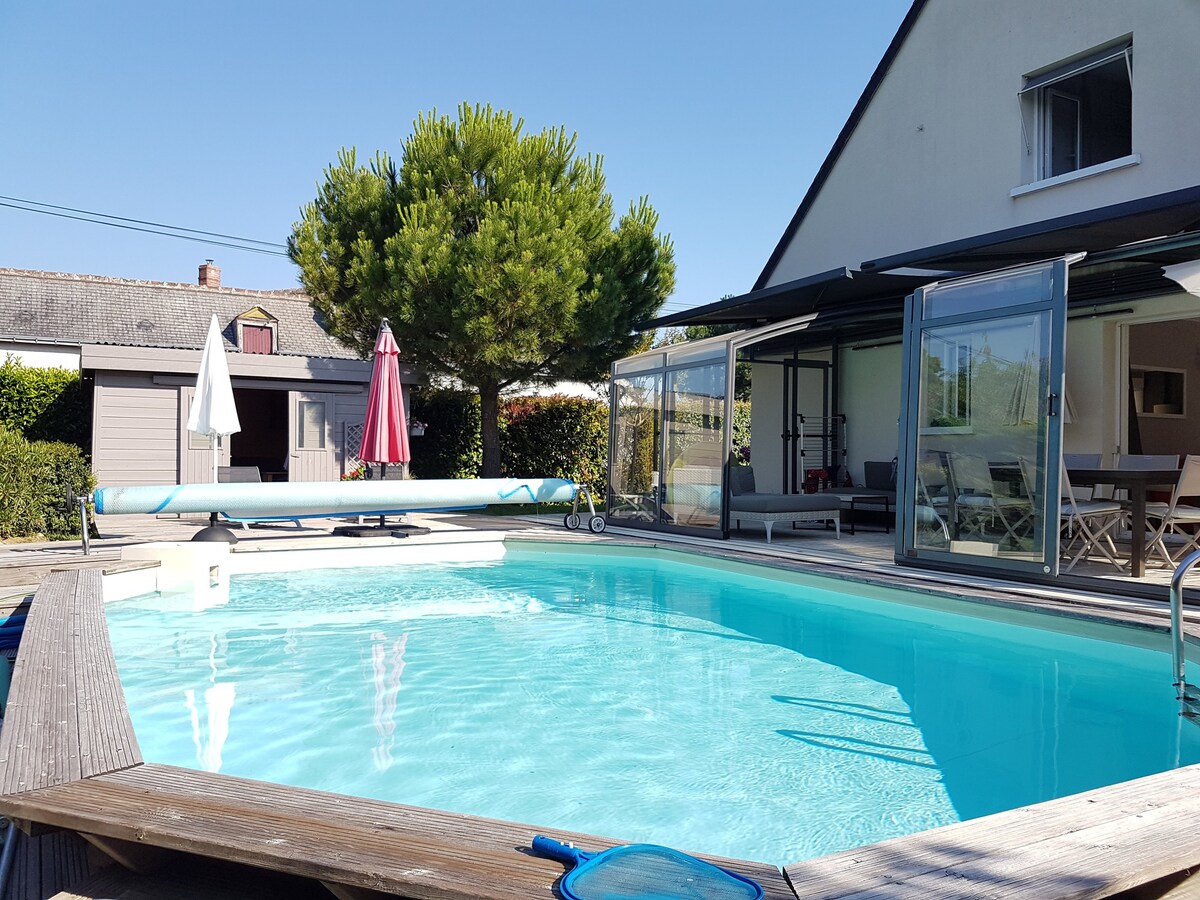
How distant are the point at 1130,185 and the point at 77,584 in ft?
34.5

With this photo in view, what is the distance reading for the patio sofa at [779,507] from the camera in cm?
1053

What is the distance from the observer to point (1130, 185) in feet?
30.1

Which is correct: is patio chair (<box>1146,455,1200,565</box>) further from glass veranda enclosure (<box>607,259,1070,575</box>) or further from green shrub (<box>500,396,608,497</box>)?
green shrub (<box>500,396,608,497</box>)

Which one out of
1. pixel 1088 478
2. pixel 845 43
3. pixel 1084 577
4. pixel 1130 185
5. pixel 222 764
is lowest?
pixel 222 764

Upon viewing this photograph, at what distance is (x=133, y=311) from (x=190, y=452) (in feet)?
34.4

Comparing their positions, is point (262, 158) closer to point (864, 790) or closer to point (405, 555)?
point (405, 555)

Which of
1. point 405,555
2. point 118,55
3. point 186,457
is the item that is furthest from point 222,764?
point 118,55

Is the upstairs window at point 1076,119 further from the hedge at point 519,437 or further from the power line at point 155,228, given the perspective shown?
the power line at point 155,228

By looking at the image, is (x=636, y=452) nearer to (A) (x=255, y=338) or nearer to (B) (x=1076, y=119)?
(B) (x=1076, y=119)

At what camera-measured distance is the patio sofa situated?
10.5 metres

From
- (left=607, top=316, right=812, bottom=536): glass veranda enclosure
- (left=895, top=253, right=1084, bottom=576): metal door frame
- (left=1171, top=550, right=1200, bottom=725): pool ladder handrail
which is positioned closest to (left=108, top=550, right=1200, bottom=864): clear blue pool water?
(left=1171, top=550, right=1200, bottom=725): pool ladder handrail

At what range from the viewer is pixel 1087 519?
25.3 ft

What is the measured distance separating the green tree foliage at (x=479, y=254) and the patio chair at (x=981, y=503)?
23.6 ft

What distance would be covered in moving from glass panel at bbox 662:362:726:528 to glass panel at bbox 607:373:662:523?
27cm
